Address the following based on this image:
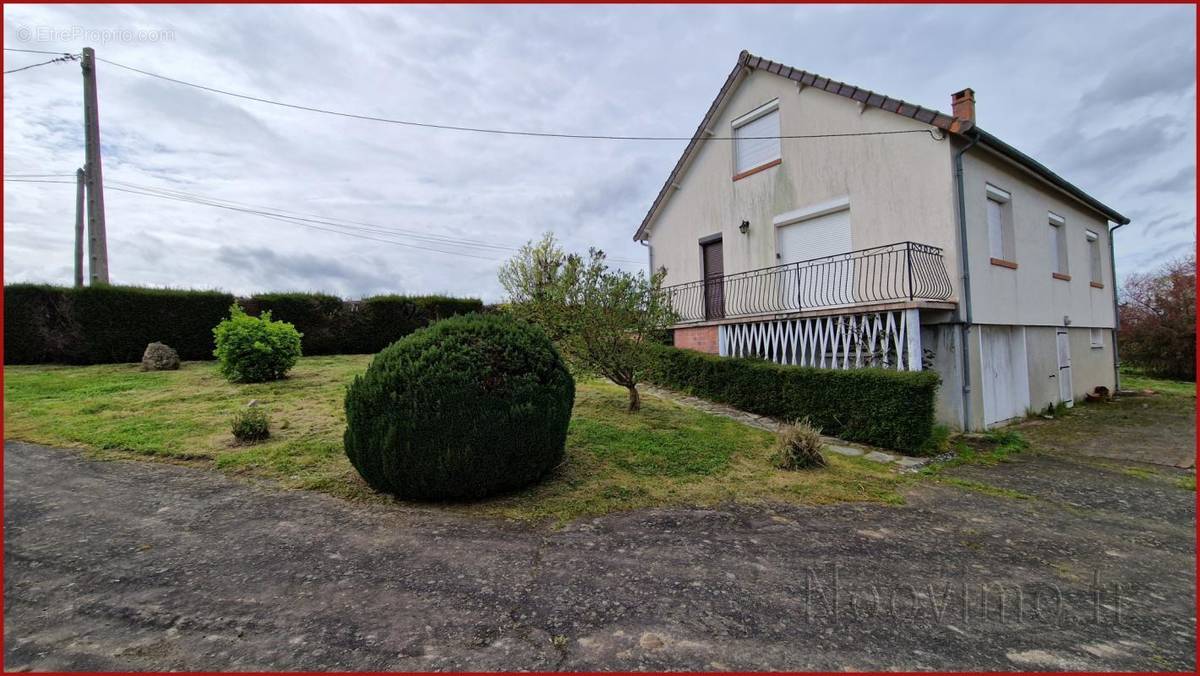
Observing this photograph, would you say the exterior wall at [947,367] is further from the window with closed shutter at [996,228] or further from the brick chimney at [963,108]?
the brick chimney at [963,108]

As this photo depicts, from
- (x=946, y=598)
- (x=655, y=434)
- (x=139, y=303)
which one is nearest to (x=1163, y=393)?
(x=655, y=434)

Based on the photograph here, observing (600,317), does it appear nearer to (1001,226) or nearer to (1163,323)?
(1001,226)

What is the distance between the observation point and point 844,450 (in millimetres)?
6848

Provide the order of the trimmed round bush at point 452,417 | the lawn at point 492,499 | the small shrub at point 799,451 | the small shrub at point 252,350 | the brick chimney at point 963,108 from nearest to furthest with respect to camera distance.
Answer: the trimmed round bush at point 452,417, the lawn at point 492,499, the small shrub at point 799,451, the brick chimney at point 963,108, the small shrub at point 252,350

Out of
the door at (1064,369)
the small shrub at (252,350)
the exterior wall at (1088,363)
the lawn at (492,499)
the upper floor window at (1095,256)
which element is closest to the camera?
the lawn at (492,499)

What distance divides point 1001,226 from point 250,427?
13.1 meters

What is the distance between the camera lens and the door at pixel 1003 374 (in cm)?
885

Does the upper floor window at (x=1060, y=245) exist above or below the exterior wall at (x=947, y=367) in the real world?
above

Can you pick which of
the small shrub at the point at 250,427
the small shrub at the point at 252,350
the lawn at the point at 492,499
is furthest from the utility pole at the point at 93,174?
the small shrub at the point at 250,427

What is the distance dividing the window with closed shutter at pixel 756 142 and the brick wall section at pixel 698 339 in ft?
13.2

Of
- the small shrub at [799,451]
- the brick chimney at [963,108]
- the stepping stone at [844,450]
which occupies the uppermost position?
the brick chimney at [963,108]

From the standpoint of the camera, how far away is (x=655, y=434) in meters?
6.64

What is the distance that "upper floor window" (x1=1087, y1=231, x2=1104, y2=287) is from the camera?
13.5 meters

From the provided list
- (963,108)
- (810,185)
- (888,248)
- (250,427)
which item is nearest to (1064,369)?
(888,248)
